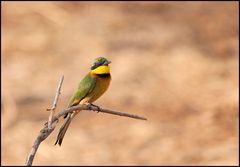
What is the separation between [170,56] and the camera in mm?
8109

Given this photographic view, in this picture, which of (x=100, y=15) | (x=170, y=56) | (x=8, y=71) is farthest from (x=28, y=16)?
(x=170, y=56)

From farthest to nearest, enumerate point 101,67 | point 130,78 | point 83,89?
point 130,78, point 101,67, point 83,89

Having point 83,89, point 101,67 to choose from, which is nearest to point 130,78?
point 101,67

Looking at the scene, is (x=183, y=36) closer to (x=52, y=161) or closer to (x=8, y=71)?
(x=8, y=71)

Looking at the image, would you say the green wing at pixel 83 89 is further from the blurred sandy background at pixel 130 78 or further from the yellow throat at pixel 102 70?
the blurred sandy background at pixel 130 78

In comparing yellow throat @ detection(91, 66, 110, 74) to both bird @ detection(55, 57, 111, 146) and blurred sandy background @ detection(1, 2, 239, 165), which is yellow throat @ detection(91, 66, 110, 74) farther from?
blurred sandy background @ detection(1, 2, 239, 165)

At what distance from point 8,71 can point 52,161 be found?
77.7 inches

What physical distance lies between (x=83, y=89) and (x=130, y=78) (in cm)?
474

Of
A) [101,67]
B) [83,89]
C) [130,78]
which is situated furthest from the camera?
[130,78]

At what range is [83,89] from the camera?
9.55 ft

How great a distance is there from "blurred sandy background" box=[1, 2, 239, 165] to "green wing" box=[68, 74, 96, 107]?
3.21 meters

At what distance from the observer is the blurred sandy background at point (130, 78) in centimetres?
645

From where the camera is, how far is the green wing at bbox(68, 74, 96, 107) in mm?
2865

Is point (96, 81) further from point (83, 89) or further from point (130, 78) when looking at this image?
point (130, 78)
